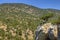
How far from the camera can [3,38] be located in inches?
2918

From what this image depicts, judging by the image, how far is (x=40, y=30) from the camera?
32.4m

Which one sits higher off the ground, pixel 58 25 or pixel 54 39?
pixel 58 25

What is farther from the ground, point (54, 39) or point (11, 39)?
point (54, 39)

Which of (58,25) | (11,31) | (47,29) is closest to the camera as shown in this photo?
(58,25)

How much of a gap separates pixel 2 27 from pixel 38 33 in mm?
50641

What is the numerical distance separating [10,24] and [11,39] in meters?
11.9

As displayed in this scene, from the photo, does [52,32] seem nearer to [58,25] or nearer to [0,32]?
[58,25]

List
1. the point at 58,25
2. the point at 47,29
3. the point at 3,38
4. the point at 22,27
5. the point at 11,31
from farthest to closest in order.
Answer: the point at 22,27 < the point at 11,31 < the point at 3,38 < the point at 47,29 < the point at 58,25

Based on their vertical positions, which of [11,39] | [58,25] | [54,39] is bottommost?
[11,39]

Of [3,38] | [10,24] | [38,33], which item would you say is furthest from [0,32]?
[38,33]

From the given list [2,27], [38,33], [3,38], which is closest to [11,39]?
[3,38]

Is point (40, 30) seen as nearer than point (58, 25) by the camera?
No

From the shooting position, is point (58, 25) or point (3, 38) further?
point (3, 38)

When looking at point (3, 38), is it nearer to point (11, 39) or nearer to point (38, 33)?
point (11, 39)
